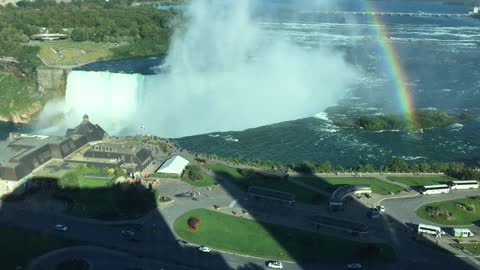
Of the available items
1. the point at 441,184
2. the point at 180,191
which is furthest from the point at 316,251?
the point at 441,184

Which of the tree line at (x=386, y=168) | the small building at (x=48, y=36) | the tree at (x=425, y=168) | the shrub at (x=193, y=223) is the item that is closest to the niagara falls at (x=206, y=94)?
the tree line at (x=386, y=168)

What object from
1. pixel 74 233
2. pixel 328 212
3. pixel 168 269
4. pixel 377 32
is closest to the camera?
pixel 168 269

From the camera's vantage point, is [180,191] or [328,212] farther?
[180,191]

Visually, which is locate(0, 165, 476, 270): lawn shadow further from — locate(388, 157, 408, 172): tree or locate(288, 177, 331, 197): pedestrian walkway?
locate(388, 157, 408, 172): tree

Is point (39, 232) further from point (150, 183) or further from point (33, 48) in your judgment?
point (33, 48)

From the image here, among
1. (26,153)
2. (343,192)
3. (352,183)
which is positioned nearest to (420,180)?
(352,183)

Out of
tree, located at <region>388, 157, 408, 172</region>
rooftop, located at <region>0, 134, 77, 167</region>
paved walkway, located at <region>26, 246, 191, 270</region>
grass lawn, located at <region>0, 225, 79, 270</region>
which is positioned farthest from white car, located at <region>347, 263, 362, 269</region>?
rooftop, located at <region>0, 134, 77, 167</region>

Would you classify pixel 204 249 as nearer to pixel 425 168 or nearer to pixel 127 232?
pixel 127 232
